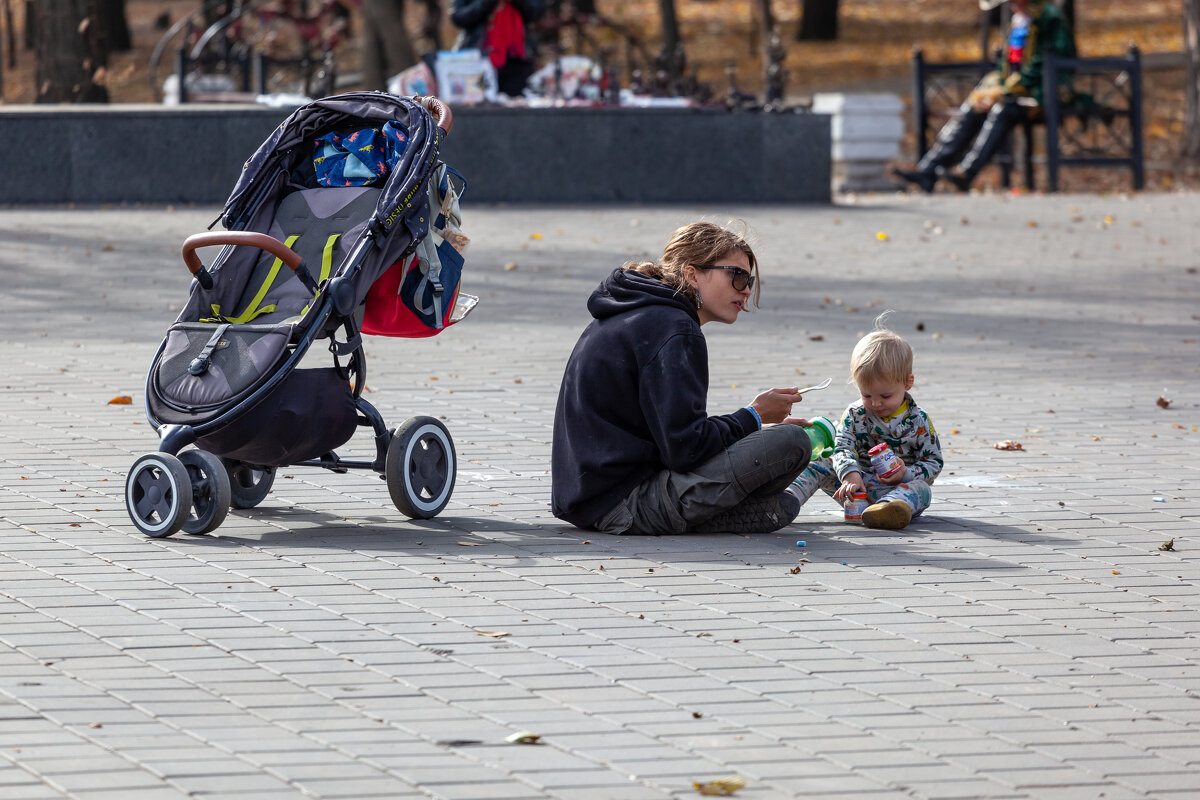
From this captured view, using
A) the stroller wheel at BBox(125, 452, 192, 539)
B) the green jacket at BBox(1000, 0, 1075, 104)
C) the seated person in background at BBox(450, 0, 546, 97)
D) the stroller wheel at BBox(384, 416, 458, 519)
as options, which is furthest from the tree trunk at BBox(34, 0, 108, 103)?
the stroller wheel at BBox(125, 452, 192, 539)

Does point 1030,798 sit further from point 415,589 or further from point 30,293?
point 30,293

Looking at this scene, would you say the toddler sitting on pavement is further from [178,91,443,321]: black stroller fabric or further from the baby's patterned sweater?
[178,91,443,321]: black stroller fabric

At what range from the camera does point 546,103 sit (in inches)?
728

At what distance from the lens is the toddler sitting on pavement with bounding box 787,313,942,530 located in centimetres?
628

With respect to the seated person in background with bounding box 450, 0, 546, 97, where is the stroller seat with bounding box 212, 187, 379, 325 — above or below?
below

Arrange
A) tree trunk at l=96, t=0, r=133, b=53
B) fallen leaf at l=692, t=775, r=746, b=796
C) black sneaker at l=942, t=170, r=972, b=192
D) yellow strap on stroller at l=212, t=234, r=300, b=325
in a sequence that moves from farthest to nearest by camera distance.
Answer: tree trunk at l=96, t=0, r=133, b=53, black sneaker at l=942, t=170, r=972, b=192, yellow strap on stroller at l=212, t=234, r=300, b=325, fallen leaf at l=692, t=775, r=746, b=796

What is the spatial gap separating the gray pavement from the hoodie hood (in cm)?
81

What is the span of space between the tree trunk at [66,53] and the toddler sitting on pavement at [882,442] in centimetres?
1579

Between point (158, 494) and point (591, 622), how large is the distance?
1794 mm

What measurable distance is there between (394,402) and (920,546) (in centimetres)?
349

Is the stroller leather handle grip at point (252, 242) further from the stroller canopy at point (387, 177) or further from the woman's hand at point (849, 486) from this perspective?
the woman's hand at point (849, 486)

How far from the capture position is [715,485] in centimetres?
603

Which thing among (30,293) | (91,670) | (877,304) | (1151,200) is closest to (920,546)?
(91,670)

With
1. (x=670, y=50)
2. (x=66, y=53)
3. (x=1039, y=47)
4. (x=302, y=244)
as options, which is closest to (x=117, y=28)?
(x=670, y=50)
